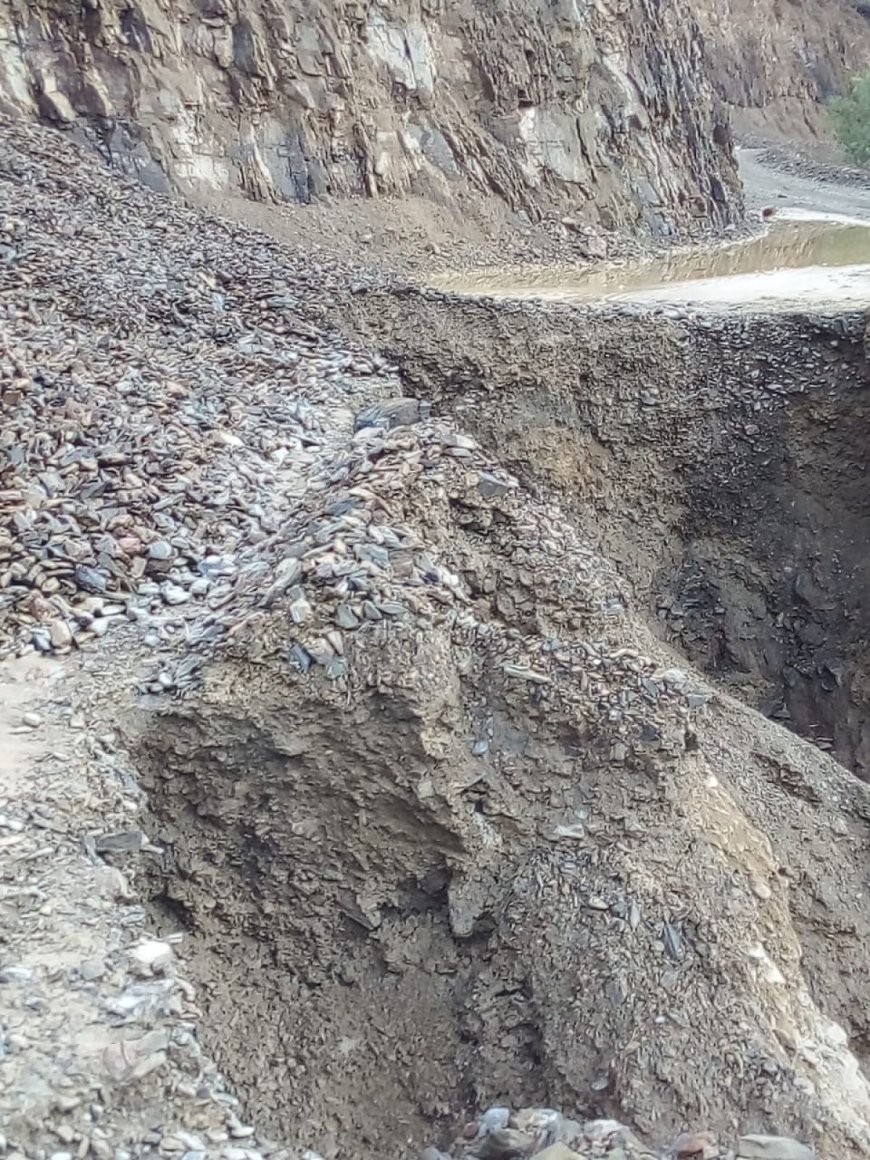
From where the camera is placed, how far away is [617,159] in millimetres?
19875

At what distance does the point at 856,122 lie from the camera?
30172 mm

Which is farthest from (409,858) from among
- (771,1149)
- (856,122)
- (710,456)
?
(856,122)

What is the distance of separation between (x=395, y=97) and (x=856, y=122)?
18.4 metres

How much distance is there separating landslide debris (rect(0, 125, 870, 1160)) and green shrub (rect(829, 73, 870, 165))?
28064 millimetres

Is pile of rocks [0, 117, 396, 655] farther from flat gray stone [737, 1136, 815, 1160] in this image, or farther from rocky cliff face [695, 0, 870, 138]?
rocky cliff face [695, 0, 870, 138]

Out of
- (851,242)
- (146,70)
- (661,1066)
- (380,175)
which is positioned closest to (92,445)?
(661,1066)

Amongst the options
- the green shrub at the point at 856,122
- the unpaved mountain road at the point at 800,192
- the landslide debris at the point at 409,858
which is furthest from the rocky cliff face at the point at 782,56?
the landslide debris at the point at 409,858

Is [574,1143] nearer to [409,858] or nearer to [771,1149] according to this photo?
[771,1149]

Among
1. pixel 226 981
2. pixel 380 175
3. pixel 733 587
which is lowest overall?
pixel 733 587

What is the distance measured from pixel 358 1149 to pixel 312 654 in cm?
203

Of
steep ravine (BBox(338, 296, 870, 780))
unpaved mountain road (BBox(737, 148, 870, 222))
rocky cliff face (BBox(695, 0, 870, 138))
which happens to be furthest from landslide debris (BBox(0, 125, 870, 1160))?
rocky cliff face (BBox(695, 0, 870, 138))

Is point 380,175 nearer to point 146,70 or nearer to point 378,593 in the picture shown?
point 146,70

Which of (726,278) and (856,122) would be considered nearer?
(726,278)

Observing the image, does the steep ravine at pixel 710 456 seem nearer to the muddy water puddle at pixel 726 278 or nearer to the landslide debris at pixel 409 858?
the muddy water puddle at pixel 726 278
